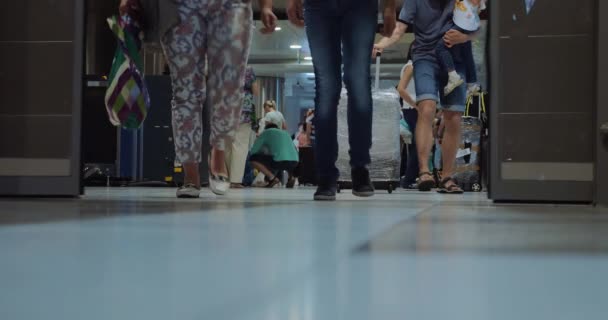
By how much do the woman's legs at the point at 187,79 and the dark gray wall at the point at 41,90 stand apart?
422 mm

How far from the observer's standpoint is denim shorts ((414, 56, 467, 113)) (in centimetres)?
471

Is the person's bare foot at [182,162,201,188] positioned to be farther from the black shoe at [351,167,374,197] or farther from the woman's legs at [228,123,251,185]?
the woman's legs at [228,123,251,185]

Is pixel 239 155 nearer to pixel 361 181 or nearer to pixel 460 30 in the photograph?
pixel 460 30

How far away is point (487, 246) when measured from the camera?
41.2 inches

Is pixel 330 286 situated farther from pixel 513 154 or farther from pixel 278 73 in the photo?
pixel 278 73

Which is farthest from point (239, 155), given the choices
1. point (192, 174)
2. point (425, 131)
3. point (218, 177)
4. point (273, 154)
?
point (192, 174)

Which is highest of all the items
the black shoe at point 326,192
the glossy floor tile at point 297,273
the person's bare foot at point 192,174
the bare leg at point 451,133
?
the bare leg at point 451,133

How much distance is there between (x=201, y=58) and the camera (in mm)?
3203

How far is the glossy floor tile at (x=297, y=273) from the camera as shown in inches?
20.7

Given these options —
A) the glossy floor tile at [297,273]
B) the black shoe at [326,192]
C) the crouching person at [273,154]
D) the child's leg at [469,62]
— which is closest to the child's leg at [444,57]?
the child's leg at [469,62]

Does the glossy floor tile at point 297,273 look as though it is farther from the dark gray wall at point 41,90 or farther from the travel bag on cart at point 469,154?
the travel bag on cart at point 469,154

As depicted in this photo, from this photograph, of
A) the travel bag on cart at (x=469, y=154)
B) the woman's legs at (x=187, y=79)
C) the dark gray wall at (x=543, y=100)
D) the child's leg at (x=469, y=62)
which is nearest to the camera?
the dark gray wall at (x=543, y=100)

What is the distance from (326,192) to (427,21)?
2034 millimetres

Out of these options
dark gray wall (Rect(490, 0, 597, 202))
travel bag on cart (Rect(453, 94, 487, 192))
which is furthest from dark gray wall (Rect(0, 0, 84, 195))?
travel bag on cart (Rect(453, 94, 487, 192))
